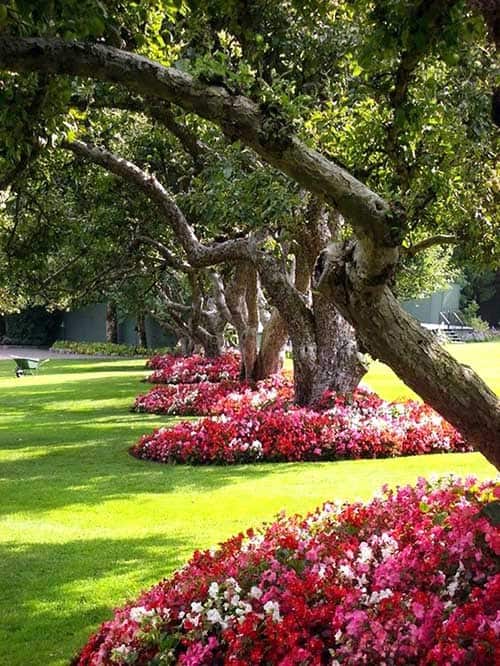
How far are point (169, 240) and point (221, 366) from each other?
14.9 feet

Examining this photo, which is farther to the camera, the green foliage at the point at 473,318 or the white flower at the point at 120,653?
the green foliage at the point at 473,318

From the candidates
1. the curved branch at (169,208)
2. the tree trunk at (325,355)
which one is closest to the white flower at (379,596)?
the curved branch at (169,208)

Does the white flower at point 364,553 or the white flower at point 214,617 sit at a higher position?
the white flower at point 364,553

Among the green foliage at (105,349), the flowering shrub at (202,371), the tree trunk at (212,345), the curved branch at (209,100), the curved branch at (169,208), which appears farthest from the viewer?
the green foliage at (105,349)

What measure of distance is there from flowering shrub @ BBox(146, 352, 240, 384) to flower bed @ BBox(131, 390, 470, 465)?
8145 mm

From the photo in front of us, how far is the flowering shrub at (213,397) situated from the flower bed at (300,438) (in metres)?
1.96

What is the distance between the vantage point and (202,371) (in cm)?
2333

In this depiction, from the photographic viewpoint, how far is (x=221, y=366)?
75.6ft

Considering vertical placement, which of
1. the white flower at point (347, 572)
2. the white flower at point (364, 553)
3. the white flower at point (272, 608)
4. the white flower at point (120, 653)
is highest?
the white flower at point (364, 553)

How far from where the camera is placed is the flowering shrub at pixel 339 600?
13.6ft

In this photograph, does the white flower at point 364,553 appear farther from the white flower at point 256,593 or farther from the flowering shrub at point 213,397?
the flowering shrub at point 213,397

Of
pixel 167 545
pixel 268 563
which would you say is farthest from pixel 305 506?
pixel 268 563

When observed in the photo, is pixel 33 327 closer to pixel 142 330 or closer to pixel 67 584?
pixel 142 330

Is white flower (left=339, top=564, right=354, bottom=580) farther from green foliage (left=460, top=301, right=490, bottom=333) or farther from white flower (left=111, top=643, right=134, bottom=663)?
green foliage (left=460, top=301, right=490, bottom=333)
